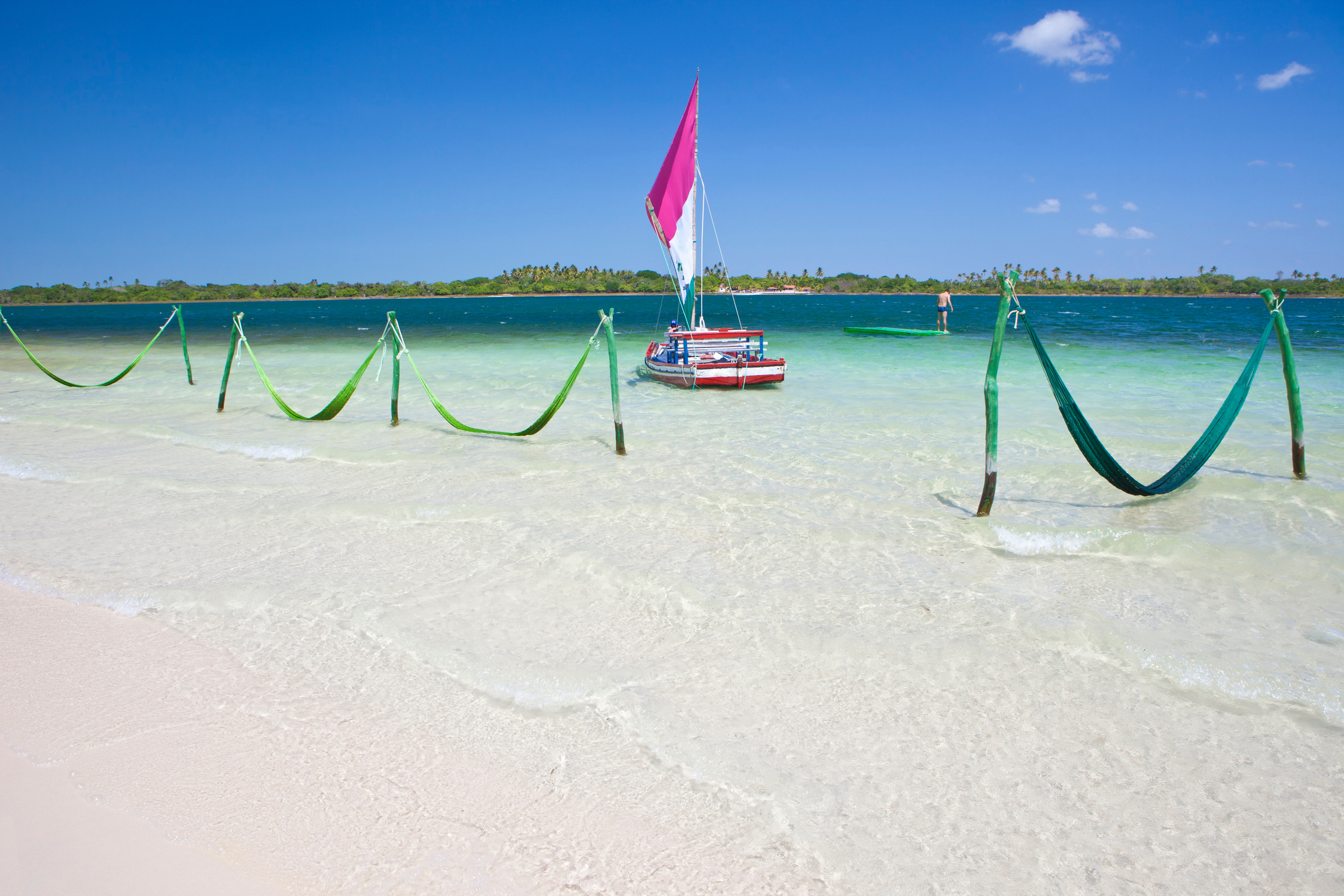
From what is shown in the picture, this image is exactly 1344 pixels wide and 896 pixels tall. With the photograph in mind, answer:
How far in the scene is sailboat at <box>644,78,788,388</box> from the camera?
Answer: 46.0ft

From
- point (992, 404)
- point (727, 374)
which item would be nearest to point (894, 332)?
point (727, 374)

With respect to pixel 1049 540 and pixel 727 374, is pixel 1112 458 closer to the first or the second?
pixel 1049 540

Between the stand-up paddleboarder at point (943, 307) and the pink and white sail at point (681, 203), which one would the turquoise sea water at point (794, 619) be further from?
the stand-up paddleboarder at point (943, 307)

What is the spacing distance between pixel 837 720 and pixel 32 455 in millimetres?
10273

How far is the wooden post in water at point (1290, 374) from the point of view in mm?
6648

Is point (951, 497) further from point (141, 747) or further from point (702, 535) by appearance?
point (141, 747)

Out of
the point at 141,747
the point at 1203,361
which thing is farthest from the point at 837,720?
the point at 1203,361

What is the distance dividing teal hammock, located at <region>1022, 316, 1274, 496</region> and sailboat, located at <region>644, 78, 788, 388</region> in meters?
8.00

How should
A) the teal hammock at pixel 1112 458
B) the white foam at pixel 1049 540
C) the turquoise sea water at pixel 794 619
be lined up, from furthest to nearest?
the teal hammock at pixel 1112 458, the white foam at pixel 1049 540, the turquoise sea water at pixel 794 619

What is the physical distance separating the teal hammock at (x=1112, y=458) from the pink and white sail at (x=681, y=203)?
894cm

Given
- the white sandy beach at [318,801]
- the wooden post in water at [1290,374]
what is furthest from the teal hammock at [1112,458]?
the white sandy beach at [318,801]

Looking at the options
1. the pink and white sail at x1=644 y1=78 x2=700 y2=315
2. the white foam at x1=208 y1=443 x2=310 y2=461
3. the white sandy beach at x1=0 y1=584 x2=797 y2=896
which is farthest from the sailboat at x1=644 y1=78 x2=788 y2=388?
the white sandy beach at x1=0 y1=584 x2=797 y2=896

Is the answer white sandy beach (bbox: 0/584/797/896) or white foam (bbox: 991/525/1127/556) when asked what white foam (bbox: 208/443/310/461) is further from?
white foam (bbox: 991/525/1127/556)

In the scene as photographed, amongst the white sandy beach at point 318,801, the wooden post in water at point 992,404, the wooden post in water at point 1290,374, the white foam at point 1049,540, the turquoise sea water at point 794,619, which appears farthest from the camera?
the wooden post in water at point 1290,374
